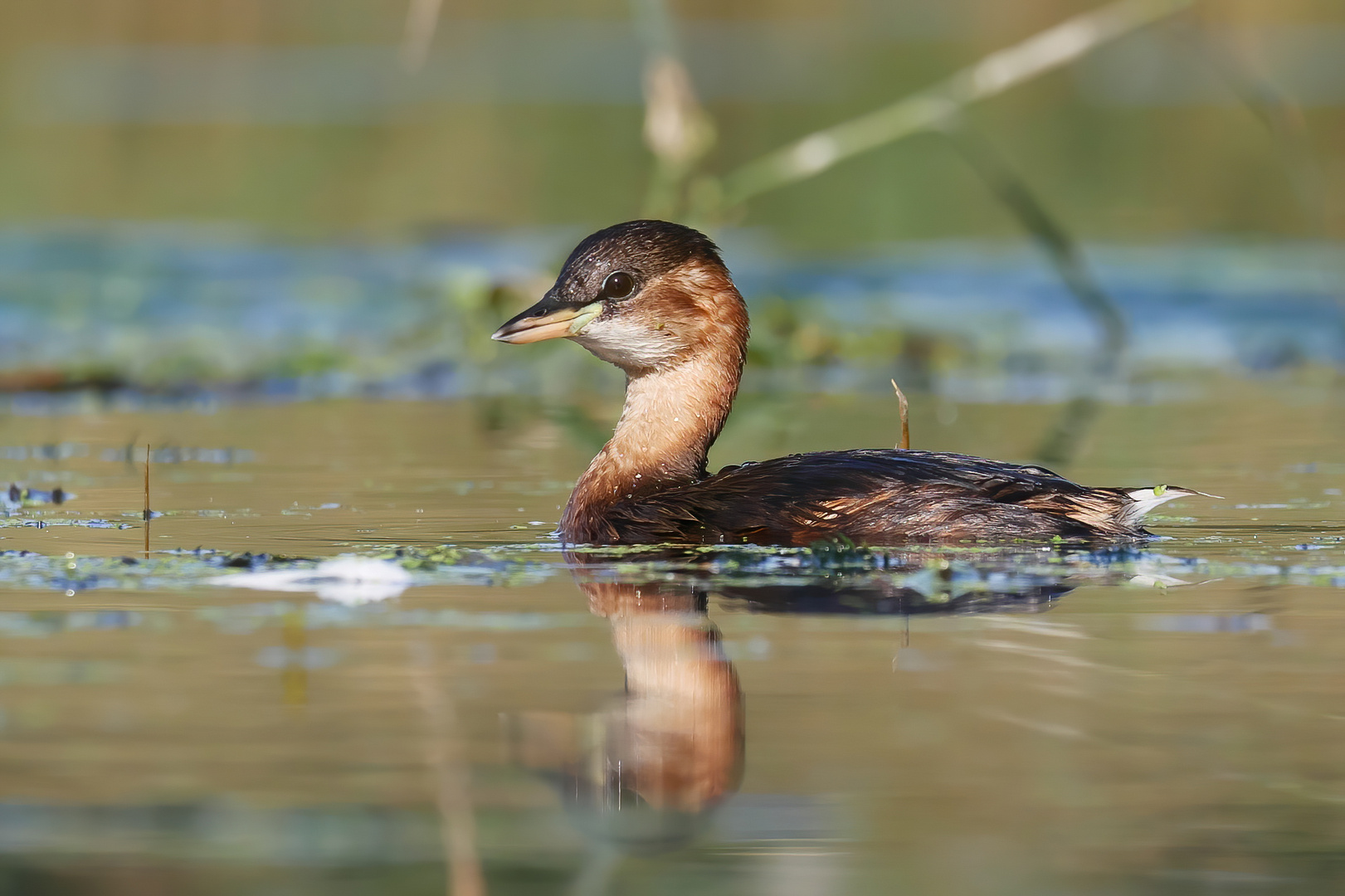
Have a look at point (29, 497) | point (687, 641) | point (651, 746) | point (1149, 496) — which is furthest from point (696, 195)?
point (651, 746)

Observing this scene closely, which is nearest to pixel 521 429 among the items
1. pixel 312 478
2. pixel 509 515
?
pixel 312 478

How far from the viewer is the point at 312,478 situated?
8828 mm

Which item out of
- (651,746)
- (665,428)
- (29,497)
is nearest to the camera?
(651,746)

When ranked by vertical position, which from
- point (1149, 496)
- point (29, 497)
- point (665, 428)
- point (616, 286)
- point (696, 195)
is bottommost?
point (1149, 496)

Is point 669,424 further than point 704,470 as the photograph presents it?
No

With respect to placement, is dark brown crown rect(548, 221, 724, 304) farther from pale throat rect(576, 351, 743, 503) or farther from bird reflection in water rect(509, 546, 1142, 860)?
bird reflection in water rect(509, 546, 1142, 860)

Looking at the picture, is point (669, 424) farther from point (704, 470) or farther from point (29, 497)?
point (29, 497)

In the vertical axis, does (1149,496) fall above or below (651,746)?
above

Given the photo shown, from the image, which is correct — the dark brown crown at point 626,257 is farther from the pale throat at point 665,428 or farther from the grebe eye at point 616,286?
the pale throat at point 665,428

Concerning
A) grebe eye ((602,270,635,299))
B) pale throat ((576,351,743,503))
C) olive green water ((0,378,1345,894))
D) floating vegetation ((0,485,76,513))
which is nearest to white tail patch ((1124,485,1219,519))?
olive green water ((0,378,1345,894))

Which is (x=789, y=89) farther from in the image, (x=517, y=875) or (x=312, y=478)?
(x=517, y=875)

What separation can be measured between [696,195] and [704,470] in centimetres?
401

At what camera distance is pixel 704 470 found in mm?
7715

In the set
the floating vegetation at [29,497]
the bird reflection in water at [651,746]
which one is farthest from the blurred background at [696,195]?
the bird reflection in water at [651,746]
